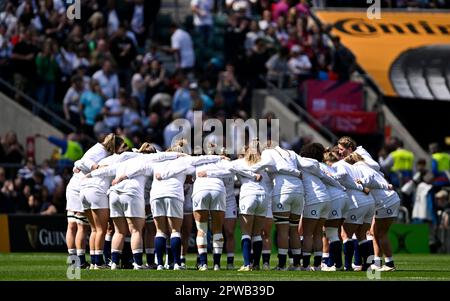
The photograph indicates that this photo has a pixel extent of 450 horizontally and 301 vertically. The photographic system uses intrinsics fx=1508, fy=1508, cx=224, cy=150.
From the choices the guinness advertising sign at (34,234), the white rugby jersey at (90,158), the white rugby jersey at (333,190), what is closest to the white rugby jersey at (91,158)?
the white rugby jersey at (90,158)

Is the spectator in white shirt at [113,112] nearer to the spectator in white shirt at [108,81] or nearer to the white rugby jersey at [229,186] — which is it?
the spectator in white shirt at [108,81]

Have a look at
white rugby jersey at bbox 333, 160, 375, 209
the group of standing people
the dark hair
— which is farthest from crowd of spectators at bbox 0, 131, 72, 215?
white rugby jersey at bbox 333, 160, 375, 209

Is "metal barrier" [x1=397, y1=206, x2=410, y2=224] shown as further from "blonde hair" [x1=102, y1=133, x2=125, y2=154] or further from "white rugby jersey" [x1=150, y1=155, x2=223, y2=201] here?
"blonde hair" [x1=102, y1=133, x2=125, y2=154]

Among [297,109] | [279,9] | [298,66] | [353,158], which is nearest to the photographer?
[353,158]

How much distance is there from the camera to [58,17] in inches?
1464

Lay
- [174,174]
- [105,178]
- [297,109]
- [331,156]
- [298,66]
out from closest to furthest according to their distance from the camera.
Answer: [174,174] → [105,178] → [331,156] → [297,109] → [298,66]

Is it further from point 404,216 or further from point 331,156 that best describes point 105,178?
point 404,216

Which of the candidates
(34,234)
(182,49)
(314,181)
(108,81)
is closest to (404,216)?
(182,49)

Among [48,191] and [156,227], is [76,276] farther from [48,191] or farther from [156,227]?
[48,191]

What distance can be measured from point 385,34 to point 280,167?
57.0ft

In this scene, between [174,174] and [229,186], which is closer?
[174,174]

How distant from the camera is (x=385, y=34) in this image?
137 ft

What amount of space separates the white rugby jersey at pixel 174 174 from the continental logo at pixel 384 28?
17.4 m
